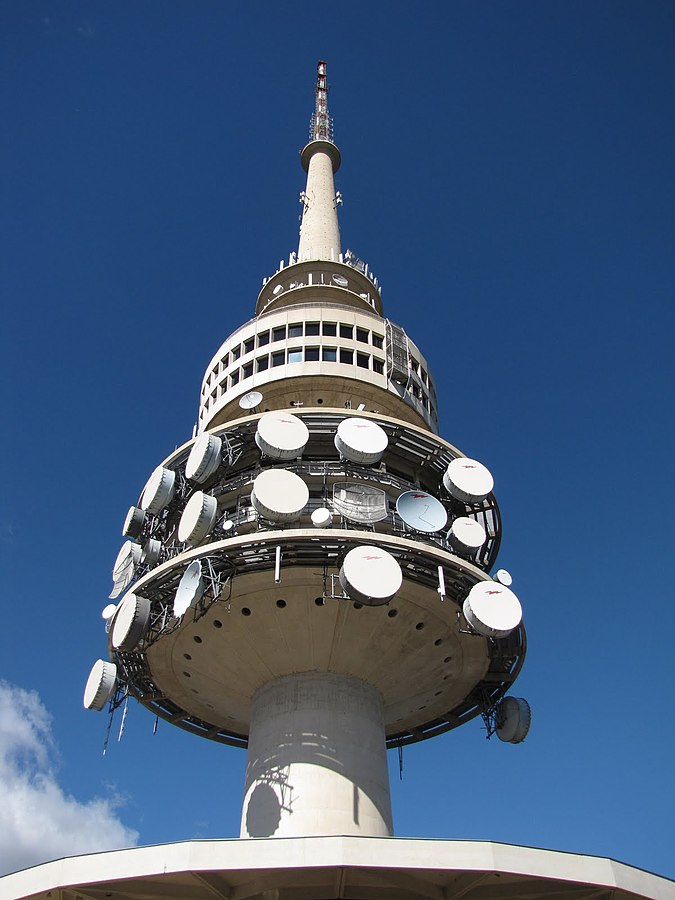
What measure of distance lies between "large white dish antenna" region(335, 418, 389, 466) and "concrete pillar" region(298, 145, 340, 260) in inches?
657

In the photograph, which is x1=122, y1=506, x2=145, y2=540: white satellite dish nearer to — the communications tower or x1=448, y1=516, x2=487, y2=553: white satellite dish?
the communications tower

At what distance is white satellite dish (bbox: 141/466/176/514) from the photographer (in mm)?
28469

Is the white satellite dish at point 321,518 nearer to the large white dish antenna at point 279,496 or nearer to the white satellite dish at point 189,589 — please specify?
the large white dish antenna at point 279,496

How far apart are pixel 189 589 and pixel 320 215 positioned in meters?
28.2

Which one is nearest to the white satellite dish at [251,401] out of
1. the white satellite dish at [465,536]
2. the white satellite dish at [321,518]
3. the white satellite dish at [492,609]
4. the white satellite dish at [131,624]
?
the white satellite dish at [321,518]

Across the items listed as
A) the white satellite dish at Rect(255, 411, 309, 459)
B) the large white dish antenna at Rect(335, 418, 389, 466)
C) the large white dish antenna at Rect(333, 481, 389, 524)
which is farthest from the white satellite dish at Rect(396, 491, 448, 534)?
the white satellite dish at Rect(255, 411, 309, 459)

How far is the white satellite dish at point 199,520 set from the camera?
25578mm

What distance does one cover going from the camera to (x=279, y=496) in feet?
82.0

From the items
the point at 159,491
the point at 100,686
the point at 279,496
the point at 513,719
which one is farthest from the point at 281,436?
the point at 513,719

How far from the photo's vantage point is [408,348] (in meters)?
35.4

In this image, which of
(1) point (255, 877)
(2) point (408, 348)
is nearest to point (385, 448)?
(2) point (408, 348)

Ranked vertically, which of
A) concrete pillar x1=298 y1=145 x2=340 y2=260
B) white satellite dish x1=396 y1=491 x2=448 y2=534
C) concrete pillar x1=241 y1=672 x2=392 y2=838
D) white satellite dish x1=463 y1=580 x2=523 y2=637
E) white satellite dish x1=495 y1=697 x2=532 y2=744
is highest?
concrete pillar x1=298 y1=145 x2=340 y2=260

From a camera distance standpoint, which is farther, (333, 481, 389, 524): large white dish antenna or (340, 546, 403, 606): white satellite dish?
(333, 481, 389, 524): large white dish antenna

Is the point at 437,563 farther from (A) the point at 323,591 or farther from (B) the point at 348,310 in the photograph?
(B) the point at 348,310
